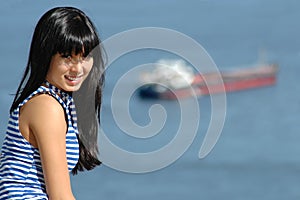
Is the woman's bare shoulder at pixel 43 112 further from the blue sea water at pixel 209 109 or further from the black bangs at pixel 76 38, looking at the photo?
the blue sea water at pixel 209 109

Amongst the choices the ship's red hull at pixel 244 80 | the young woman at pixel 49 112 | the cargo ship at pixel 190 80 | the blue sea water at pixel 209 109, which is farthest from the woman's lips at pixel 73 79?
the ship's red hull at pixel 244 80

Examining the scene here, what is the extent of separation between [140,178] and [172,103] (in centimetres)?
181

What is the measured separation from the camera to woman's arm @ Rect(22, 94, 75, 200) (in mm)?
1478

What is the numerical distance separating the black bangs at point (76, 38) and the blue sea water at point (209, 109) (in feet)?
43.7

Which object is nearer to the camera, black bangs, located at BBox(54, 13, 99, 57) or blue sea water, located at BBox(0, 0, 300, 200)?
black bangs, located at BBox(54, 13, 99, 57)

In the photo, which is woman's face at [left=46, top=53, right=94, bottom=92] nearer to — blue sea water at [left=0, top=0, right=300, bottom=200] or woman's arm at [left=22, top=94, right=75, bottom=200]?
woman's arm at [left=22, top=94, right=75, bottom=200]

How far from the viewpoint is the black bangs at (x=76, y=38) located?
4.91ft

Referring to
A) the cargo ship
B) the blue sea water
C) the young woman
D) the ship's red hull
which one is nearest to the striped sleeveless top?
the young woman

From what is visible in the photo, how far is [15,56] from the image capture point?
21.1 metres

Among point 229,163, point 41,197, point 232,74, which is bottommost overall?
point 41,197

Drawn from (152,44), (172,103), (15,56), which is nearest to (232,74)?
(172,103)

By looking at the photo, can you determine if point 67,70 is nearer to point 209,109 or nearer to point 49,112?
point 49,112

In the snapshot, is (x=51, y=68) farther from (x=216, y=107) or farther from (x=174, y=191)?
(x=174, y=191)

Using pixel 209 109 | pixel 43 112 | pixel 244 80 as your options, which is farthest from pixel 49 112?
pixel 244 80
